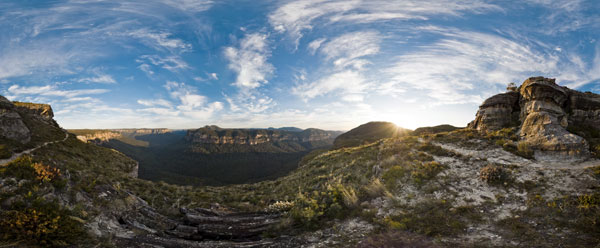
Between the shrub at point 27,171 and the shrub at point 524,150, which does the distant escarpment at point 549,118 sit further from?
the shrub at point 27,171

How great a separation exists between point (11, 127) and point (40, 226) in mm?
43345

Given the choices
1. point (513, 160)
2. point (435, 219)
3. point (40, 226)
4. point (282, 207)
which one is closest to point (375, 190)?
point (435, 219)

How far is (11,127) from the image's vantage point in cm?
3072

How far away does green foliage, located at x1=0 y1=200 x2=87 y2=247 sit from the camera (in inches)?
268

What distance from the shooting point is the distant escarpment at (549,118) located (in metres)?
14.9

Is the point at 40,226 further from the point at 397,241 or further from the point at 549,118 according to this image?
the point at 549,118

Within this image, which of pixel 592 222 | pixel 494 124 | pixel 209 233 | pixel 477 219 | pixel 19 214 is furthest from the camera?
pixel 494 124

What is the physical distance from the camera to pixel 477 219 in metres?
9.92

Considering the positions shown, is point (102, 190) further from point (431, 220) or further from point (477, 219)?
point (477, 219)

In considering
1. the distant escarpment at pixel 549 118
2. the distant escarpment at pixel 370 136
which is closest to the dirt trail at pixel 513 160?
the distant escarpment at pixel 549 118

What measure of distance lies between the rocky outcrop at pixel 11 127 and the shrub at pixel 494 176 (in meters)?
57.8

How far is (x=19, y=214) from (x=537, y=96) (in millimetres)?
37077

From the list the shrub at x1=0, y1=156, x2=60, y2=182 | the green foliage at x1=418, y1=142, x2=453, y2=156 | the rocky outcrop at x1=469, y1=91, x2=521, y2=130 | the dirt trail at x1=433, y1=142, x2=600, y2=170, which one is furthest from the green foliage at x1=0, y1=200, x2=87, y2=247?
the rocky outcrop at x1=469, y1=91, x2=521, y2=130

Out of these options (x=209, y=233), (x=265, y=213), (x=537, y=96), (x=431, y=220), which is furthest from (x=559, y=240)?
(x=537, y=96)
